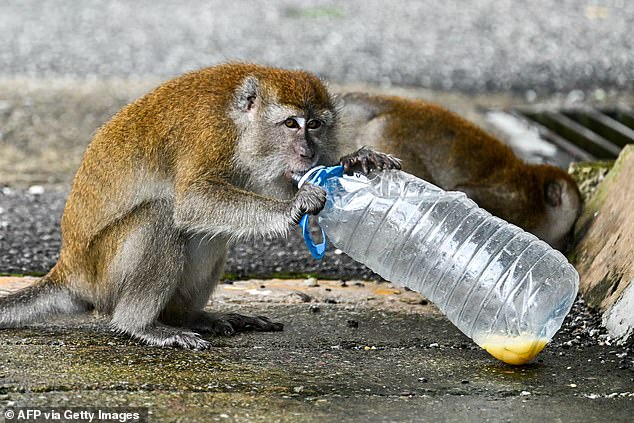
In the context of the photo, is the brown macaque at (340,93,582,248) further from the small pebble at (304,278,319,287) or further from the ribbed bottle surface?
the ribbed bottle surface

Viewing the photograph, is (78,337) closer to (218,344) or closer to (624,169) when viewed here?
(218,344)

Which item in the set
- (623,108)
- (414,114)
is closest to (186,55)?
(623,108)

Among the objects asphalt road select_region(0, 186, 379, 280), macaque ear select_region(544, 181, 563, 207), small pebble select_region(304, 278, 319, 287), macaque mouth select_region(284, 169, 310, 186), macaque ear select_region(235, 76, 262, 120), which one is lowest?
asphalt road select_region(0, 186, 379, 280)

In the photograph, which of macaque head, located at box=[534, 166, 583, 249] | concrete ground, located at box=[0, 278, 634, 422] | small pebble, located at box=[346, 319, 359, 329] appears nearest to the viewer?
concrete ground, located at box=[0, 278, 634, 422]

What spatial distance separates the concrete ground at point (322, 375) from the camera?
14.2ft

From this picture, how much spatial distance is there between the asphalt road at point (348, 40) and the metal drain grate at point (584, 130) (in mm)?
1221

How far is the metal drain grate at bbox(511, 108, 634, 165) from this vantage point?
947 centimetres

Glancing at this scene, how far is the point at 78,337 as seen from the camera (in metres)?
5.38

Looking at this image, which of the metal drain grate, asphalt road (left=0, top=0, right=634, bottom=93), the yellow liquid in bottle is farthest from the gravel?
asphalt road (left=0, top=0, right=634, bottom=93)

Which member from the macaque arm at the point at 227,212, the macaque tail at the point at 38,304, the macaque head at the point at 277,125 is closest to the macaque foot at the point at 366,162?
the macaque head at the point at 277,125

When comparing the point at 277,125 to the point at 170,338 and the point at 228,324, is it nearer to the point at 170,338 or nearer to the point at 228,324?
the point at 228,324

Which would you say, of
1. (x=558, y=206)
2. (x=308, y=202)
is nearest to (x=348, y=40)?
(x=558, y=206)

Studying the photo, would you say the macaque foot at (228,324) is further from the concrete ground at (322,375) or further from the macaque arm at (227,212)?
the macaque arm at (227,212)

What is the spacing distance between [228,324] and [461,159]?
2.79 m
